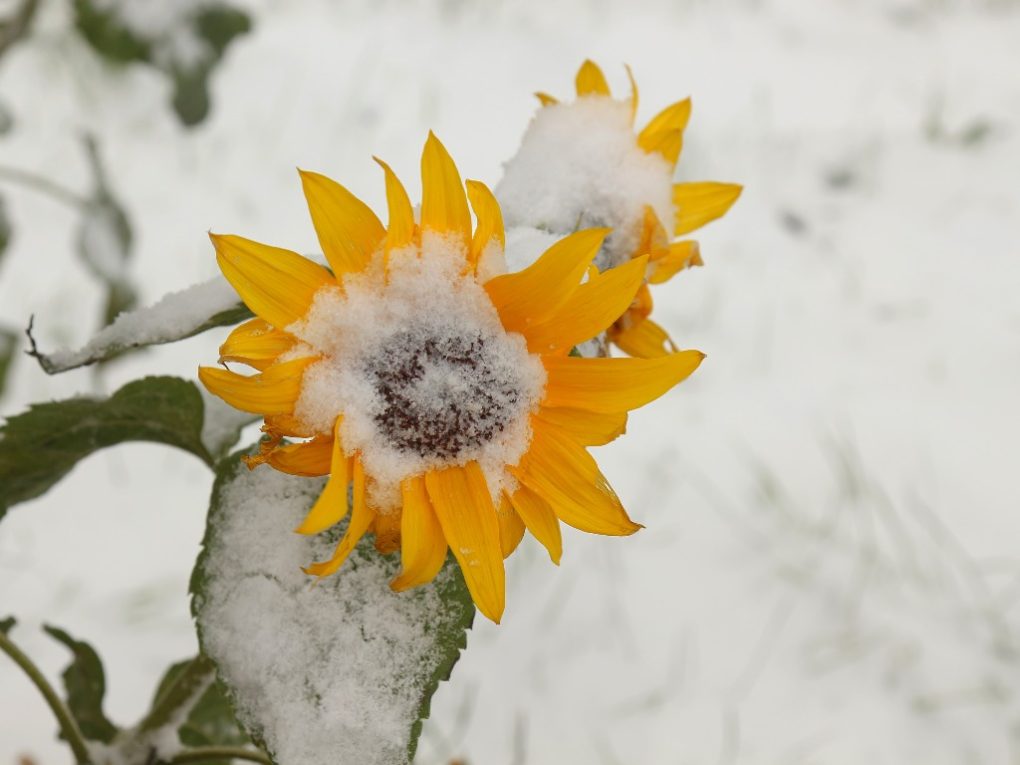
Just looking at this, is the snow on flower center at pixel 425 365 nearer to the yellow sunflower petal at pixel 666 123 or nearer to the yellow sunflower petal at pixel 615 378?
the yellow sunflower petal at pixel 615 378

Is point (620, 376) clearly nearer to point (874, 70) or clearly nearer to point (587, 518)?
point (587, 518)

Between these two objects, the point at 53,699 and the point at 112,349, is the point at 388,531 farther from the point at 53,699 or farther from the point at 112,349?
the point at 53,699

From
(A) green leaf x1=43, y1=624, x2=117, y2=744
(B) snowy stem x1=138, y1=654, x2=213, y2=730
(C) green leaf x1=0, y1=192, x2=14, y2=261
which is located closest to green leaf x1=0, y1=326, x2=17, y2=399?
(C) green leaf x1=0, y1=192, x2=14, y2=261

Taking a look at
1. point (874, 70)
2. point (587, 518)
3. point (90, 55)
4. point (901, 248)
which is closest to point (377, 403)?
point (587, 518)

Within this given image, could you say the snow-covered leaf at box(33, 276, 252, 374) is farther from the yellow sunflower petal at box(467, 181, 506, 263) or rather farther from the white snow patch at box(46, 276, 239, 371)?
the yellow sunflower petal at box(467, 181, 506, 263)

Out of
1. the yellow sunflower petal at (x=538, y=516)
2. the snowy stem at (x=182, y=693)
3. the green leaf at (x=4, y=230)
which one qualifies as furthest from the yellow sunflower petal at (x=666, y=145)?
the green leaf at (x=4, y=230)

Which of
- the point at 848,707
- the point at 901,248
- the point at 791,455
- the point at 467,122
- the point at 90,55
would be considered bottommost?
the point at 848,707

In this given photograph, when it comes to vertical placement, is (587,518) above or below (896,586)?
above

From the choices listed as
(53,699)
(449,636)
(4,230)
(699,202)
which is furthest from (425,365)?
(4,230)
